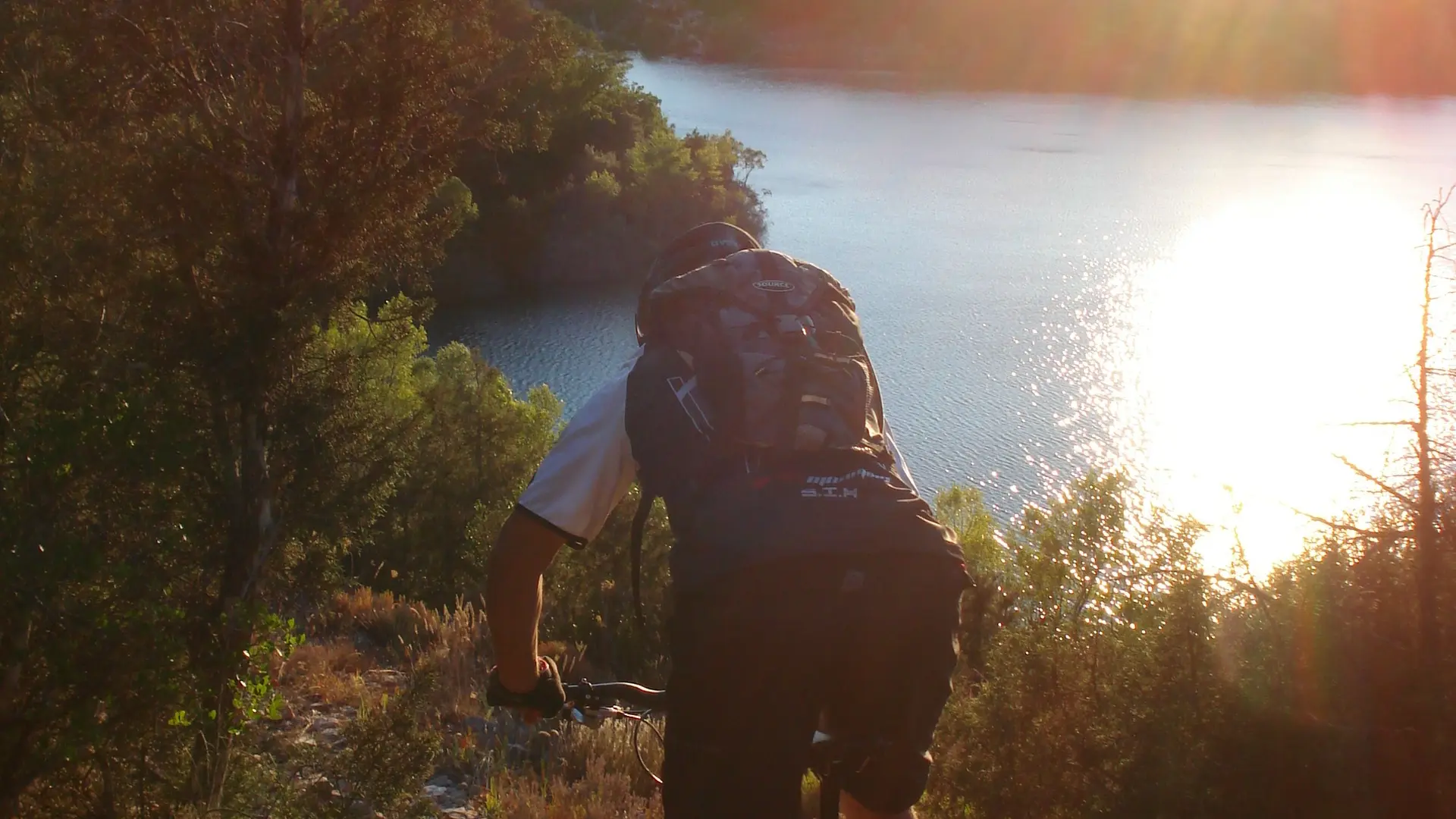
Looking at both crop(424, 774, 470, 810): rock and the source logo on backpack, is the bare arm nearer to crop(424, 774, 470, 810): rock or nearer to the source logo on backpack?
the source logo on backpack

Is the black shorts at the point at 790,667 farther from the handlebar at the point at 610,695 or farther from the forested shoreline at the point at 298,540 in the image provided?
the forested shoreline at the point at 298,540

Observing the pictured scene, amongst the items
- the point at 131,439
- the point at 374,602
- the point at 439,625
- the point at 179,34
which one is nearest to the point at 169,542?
the point at 131,439

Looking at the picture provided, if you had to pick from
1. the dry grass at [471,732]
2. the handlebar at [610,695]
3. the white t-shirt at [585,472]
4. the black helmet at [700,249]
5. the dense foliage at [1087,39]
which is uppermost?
the dense foliage at [1087,39]

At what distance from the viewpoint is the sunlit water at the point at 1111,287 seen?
21.2 metres

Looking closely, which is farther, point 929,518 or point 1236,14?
point 1236,14

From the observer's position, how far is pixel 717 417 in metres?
1.86

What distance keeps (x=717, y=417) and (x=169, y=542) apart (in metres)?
2.25

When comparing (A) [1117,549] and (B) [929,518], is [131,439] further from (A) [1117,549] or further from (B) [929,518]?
(A) [1117,549]

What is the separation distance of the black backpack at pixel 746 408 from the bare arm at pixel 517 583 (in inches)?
6.6

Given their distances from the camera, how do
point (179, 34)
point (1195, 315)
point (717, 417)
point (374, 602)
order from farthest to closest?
1. point (1195, 315)
2. point (374, 602)
3. point (179, 34)
4. point (717, 417)

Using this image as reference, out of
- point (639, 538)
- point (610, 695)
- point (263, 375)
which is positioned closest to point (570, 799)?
point (610, 695)

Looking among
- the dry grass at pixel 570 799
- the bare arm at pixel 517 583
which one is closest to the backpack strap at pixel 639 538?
the bare arm at pixel 517 583

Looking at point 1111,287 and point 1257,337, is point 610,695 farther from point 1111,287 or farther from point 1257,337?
point 1111,287

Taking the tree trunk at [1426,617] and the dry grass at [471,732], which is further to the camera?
the dry grass at [471,732]
